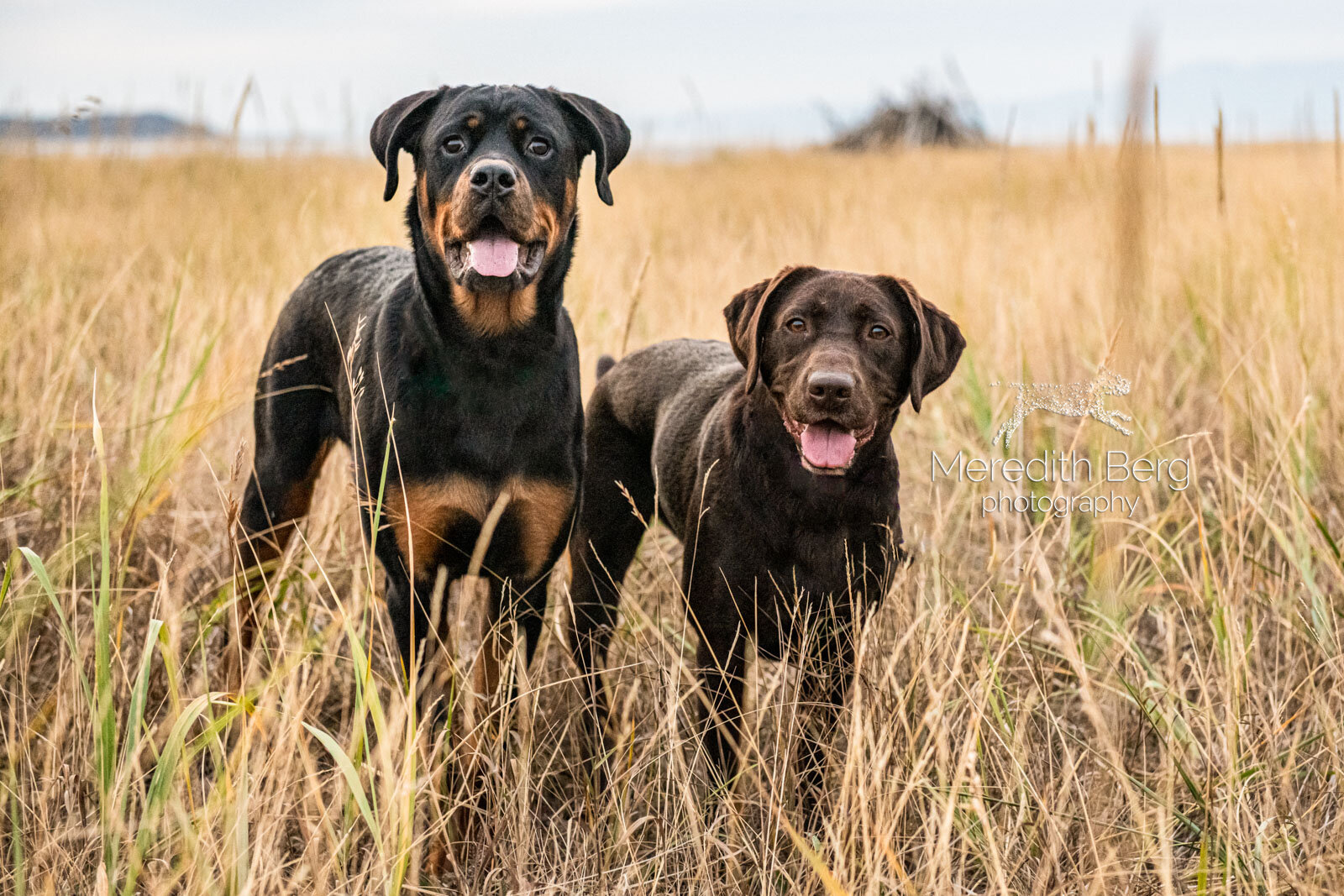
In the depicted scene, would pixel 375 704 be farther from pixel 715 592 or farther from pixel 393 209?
pixel 393 209

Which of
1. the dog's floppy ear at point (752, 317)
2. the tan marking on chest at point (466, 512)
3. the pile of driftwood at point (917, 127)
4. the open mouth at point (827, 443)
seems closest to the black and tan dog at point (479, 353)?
the tan marking on chest at point (466, 512)

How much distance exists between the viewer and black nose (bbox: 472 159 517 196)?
267 cm

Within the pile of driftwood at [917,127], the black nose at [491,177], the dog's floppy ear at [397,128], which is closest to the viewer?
the black nose at [491,177]

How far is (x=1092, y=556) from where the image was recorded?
10.9ft

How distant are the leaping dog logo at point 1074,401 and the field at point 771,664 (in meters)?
0.09

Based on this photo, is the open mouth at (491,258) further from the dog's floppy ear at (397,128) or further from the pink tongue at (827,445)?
the pink tongue at (827,445)

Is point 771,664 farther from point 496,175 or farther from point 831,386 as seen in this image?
point 496,175

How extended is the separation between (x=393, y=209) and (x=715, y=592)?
11.5 feet

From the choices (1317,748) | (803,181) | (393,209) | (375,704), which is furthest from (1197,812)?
(803,181)

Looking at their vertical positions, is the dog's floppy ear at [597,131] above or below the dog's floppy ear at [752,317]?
above

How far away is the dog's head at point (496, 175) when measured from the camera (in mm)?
2740

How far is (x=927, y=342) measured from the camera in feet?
9.18

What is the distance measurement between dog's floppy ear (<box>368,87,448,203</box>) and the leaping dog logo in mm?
1875

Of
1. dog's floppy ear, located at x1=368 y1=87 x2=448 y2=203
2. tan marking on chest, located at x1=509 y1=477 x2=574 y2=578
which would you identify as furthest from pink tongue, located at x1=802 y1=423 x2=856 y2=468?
dog's floppy ear, located at x1=368 y1=87 x2=448 y2=203
